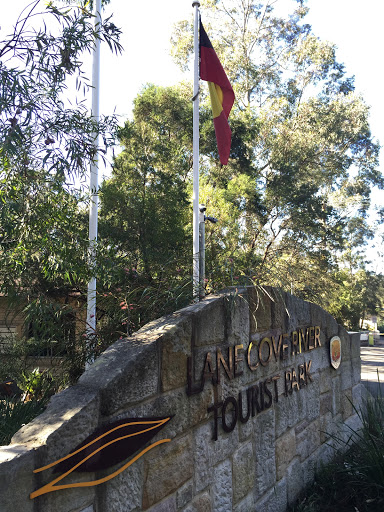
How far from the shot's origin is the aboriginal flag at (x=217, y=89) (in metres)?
8.01

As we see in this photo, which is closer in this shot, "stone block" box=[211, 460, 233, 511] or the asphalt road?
"stone block" box=[211, 460, 233, 511]

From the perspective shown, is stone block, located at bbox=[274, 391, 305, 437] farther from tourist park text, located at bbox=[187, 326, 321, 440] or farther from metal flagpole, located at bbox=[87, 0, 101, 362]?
metal flagpole, located at bbox=[87, 0, 101, 362]

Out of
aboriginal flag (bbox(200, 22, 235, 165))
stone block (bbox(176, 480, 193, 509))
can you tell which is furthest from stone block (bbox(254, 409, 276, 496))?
aboriginal flag (bbox(200, 22, 235, 165))

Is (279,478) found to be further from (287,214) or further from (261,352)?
(287,214)

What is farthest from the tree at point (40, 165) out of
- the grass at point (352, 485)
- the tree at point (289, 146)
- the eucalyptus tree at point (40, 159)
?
the tree at point (289, 146)

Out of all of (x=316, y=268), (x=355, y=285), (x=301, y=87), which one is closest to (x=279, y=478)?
(x=316, y=268)

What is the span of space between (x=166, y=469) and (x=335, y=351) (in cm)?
322

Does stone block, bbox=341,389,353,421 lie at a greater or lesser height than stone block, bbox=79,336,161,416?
lesser

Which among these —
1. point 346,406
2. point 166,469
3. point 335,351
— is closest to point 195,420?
point 166,469

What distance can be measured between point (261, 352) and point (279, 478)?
1.04 meters

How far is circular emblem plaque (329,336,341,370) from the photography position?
204 inches

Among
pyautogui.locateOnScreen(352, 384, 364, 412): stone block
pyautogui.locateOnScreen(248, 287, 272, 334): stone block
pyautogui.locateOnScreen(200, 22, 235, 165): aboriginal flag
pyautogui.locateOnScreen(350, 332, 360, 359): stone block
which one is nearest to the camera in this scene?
pyautogui.locateOnScreen(248, 287, 272, 334): stone block

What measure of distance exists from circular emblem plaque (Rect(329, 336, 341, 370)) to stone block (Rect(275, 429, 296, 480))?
1.36m

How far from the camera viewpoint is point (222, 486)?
10.0 feet
